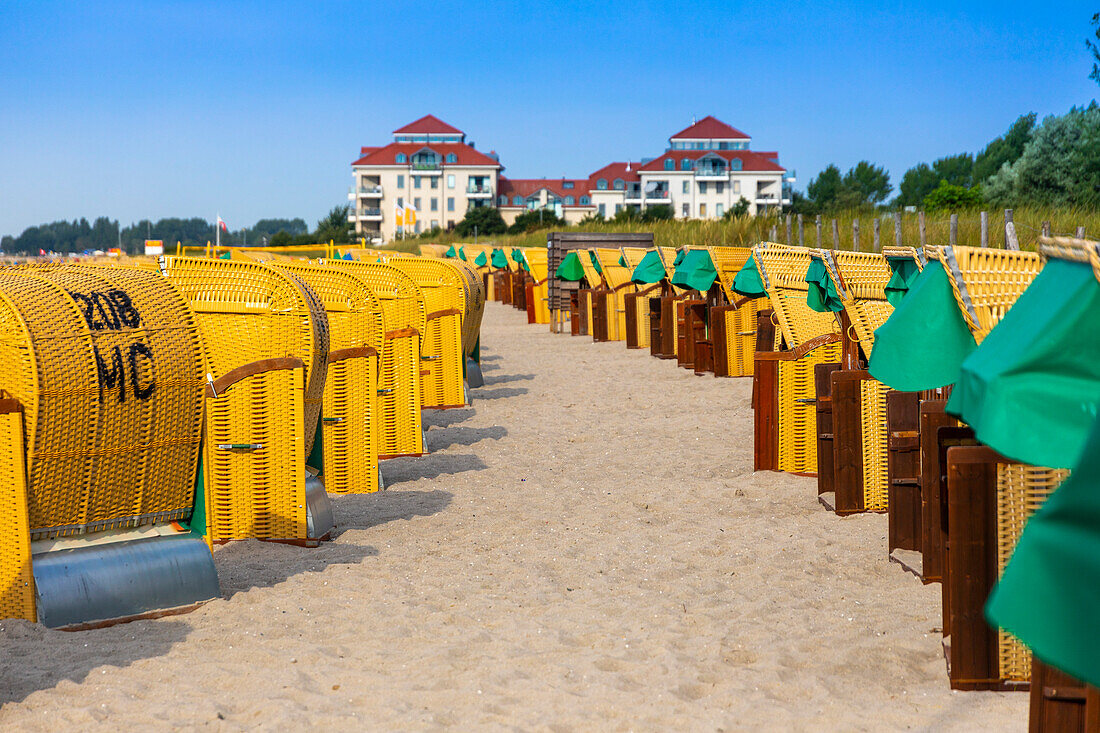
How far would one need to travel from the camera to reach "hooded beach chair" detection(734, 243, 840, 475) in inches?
343

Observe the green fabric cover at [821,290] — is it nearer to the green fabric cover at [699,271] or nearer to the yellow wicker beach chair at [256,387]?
the yellow wicker beach chair at [256,387]

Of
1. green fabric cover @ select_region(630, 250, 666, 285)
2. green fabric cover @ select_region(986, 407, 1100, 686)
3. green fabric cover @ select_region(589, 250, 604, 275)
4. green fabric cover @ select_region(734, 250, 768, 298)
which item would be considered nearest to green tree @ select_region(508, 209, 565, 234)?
green fabric cover @ select_region(589, 250, 604, 275)

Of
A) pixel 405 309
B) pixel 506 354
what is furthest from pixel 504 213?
pixel 405 309

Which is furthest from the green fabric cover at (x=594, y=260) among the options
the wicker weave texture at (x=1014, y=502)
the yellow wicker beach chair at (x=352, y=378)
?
the wicker weave texture at (x=1014, y=502)

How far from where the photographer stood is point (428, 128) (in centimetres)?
11794

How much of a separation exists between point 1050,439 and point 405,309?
8.28 meters

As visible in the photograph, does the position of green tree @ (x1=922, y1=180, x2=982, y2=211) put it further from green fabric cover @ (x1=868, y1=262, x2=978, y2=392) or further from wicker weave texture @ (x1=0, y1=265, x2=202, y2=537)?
wicker weave texture @ (x1=0, y1=265, x2=202, y2=537)

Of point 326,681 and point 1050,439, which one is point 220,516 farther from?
point 1050,439

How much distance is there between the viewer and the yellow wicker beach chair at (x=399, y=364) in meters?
9.82

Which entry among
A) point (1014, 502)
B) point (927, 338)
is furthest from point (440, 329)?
point (1014, 502)

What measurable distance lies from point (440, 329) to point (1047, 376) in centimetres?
1008

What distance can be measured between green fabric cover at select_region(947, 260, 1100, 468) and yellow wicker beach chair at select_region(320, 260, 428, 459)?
744cm

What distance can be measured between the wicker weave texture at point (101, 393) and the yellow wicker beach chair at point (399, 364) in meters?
4.16

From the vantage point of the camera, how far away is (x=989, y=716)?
13.4 feet
